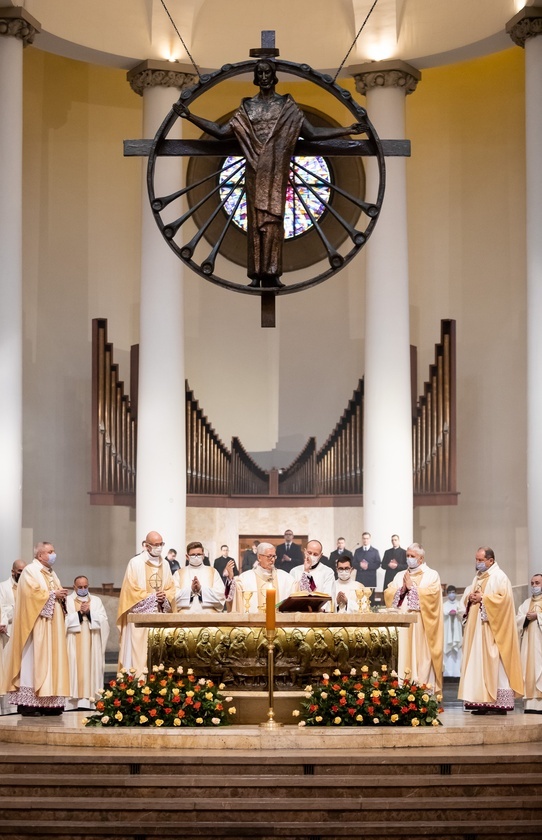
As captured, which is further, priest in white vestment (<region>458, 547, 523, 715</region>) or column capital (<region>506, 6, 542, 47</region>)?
column capital (<region>506, 6, 542, 47</region>)

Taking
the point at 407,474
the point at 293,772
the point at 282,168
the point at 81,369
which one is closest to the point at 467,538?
the point at 407,474

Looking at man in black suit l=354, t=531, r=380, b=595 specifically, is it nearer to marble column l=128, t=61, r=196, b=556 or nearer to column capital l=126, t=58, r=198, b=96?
marble column l=128, t=61, r=196, b=556

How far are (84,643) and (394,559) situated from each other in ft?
14.5

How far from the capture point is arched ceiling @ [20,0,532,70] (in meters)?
17.6

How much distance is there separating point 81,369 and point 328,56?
567 cm

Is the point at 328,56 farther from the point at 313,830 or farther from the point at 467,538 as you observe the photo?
the point at 313,830

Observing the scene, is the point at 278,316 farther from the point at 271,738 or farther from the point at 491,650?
the point at 271,738

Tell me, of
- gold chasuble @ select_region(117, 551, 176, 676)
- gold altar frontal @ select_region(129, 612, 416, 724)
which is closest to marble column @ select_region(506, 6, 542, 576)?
gold chasuble @ select_region(117, 551, 176, 676)

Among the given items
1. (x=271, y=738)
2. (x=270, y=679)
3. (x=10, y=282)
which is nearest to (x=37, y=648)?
(x=270, y=679)

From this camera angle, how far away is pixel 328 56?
18.6 metres

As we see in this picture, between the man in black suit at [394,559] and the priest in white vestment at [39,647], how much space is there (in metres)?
5.28

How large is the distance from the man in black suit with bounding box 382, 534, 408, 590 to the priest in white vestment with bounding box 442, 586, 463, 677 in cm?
77

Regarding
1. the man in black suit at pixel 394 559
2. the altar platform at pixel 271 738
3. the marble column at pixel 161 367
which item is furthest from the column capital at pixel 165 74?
the altar platform at pixel 271 738

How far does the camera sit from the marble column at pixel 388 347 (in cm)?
1780
